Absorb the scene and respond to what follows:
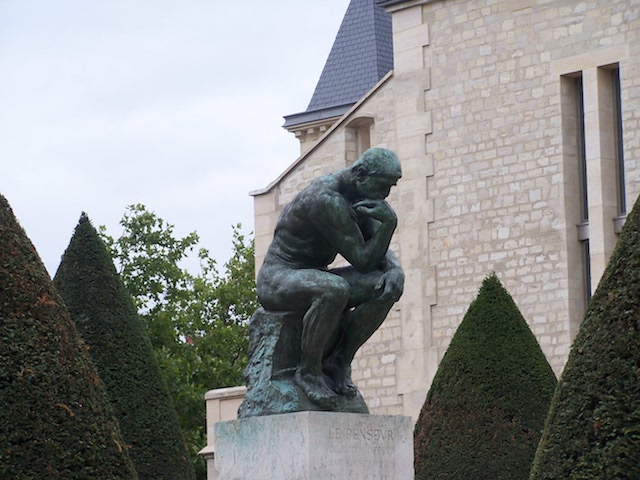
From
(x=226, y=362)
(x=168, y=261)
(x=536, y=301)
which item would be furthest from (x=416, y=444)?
(x=168, y=261)

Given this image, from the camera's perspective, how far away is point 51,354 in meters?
11.5

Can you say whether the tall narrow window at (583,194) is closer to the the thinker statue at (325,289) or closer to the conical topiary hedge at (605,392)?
the conical topiary hedge at (605,392)

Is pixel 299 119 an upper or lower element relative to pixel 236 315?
upper

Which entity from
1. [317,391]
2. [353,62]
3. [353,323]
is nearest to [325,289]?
[353,323]

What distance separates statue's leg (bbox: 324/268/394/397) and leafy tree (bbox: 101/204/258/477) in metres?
20.8

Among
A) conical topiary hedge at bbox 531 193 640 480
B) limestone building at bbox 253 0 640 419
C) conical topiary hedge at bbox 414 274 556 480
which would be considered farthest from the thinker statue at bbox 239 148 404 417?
limestone building at bbox 253 0 640 419

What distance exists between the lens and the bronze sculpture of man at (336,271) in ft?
32.6

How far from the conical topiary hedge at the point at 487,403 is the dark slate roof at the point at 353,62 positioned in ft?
41.0

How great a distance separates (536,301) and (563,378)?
1004 centimetres

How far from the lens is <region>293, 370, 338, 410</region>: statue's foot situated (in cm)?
991

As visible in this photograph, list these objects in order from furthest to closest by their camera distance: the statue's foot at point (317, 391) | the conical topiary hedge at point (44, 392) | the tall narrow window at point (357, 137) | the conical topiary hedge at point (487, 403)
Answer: the tall narrow window at point (357, 137)
the conical topiary hedge at point (487, 403)
the conical topiary hedge at point (44, 392)
the statue's foot at point (317, 391)

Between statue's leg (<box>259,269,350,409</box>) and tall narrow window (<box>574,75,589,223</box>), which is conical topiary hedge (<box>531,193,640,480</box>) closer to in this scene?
statue's leg (<box>259,269,350,409</box>)

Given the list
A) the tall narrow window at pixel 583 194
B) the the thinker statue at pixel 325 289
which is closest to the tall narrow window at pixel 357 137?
the tall narrow window at pixel 583 194

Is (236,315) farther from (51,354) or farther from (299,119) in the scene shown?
(51,354)
